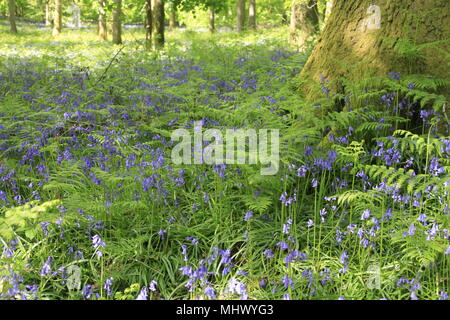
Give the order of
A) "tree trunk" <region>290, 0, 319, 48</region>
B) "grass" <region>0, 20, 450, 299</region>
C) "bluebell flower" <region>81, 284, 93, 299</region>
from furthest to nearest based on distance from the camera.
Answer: "tree trunk" <region>290, 0, 319, 48</region>, "grass" <region>0, 20, 450, 299</region>, "bluebell flower" <region>81, 284, 93, 299</region>

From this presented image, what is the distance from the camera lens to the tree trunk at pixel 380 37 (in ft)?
13.7

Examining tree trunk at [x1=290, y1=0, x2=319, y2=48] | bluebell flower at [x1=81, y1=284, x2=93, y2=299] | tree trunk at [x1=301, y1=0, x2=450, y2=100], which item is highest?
tree trunk at [x1=290, y1=0, x2=319, y2=48]

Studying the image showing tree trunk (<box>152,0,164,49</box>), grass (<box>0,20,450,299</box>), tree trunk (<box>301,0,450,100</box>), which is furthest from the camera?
tree trunk (<box>152,0,164,49</box>)

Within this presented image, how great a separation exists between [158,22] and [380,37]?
863 centimetres

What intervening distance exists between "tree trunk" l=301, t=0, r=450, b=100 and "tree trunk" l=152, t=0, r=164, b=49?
7.48 metres

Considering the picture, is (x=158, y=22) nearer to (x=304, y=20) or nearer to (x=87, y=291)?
(x=304, y=20)

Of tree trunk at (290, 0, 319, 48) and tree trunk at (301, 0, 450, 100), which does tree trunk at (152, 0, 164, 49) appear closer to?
tree trunk at (290, 0, 319, 48)

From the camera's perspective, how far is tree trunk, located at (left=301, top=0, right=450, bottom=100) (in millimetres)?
4176

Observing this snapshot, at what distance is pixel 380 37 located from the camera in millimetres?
4062

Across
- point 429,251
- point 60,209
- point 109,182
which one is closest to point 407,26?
point 429,251

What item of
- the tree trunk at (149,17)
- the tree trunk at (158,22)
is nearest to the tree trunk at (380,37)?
the tree trunk at (158,22)

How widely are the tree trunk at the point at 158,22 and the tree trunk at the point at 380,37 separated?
7483mm

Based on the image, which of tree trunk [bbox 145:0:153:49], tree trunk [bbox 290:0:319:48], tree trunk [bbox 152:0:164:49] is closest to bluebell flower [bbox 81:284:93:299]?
tree trunk [bbox 290:0:319:48]

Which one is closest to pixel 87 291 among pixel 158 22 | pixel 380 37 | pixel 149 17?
pixel 380 37
